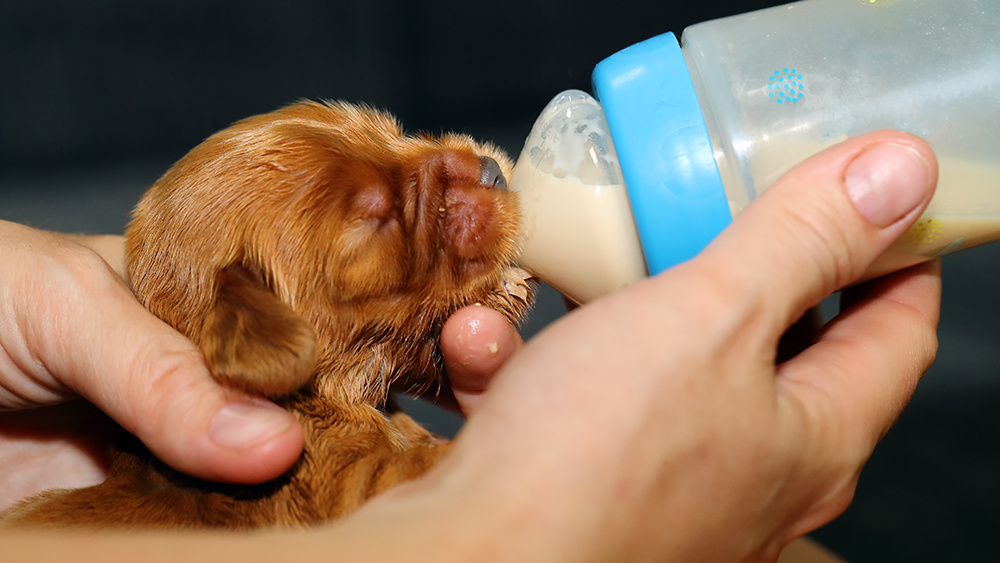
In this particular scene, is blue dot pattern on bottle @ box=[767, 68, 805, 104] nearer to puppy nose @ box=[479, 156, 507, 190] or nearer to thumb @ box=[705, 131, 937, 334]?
thumb @ box=[705, 131, 937, 334]

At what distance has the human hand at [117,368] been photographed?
4.12ft

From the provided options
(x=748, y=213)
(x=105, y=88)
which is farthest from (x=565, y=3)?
(x=748, y=213)

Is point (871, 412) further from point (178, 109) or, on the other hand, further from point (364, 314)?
point (178, 109)

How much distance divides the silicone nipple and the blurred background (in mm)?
1723

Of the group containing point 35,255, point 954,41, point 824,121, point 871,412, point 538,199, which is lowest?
point 871,412

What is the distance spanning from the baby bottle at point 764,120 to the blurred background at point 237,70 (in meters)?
1.82

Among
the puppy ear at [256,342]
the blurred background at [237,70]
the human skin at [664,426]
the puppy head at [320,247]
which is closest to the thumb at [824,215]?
the human skin at [664,426]

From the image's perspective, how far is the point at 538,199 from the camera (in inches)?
53.9

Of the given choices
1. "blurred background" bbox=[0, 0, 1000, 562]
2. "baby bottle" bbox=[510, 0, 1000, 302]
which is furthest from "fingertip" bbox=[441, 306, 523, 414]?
"blurred background" bbox=[0, 0, 1000, 562]

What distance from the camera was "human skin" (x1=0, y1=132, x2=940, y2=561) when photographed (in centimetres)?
92

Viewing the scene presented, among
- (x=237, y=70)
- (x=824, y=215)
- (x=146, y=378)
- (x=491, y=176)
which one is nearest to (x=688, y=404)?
(x=824, y=215)

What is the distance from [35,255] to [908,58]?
4.99 ft

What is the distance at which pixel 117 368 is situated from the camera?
1.35m

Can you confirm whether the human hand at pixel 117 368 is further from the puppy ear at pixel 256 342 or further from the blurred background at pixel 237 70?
the blurred background at pixel 237 70
